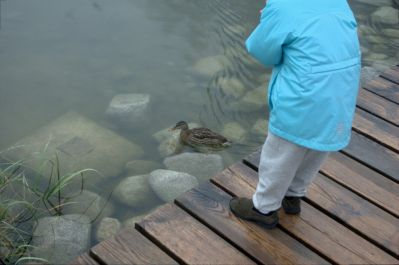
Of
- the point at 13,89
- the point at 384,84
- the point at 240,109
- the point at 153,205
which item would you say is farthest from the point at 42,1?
the point at 384,84

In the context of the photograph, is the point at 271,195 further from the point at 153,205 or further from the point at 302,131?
the point at 153,205

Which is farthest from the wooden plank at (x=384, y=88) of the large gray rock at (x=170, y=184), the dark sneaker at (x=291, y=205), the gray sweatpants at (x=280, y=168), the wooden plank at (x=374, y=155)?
the gray sweatpants at (x=280, y=168)

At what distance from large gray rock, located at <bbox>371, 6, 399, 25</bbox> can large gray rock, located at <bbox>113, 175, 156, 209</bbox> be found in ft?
14.9

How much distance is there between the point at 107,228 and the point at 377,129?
212 centimetres

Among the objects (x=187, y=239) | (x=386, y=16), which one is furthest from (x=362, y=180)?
(x=386, y=16)

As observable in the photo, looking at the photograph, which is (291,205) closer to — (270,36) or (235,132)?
(270,36)

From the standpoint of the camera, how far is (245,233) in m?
2.70

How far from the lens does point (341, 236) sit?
9.04ft

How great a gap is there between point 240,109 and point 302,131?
3.04 meters

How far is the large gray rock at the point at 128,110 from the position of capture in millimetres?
4938

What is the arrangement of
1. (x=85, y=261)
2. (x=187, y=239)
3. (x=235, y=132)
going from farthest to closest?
(x=235, y=132) → (x=187, y=239) → (x=85, y=261)

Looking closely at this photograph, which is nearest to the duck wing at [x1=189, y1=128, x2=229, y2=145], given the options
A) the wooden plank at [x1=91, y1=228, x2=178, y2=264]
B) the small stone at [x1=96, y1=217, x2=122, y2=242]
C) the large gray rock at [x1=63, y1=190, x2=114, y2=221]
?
the large gray rock at [x1=63, y1=190, x2=114, y2=221]

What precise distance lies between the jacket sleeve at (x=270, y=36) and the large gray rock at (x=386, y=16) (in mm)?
5375

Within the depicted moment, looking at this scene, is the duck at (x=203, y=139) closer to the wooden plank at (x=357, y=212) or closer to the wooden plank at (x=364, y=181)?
the wooden plank at (x=364, y=181)
